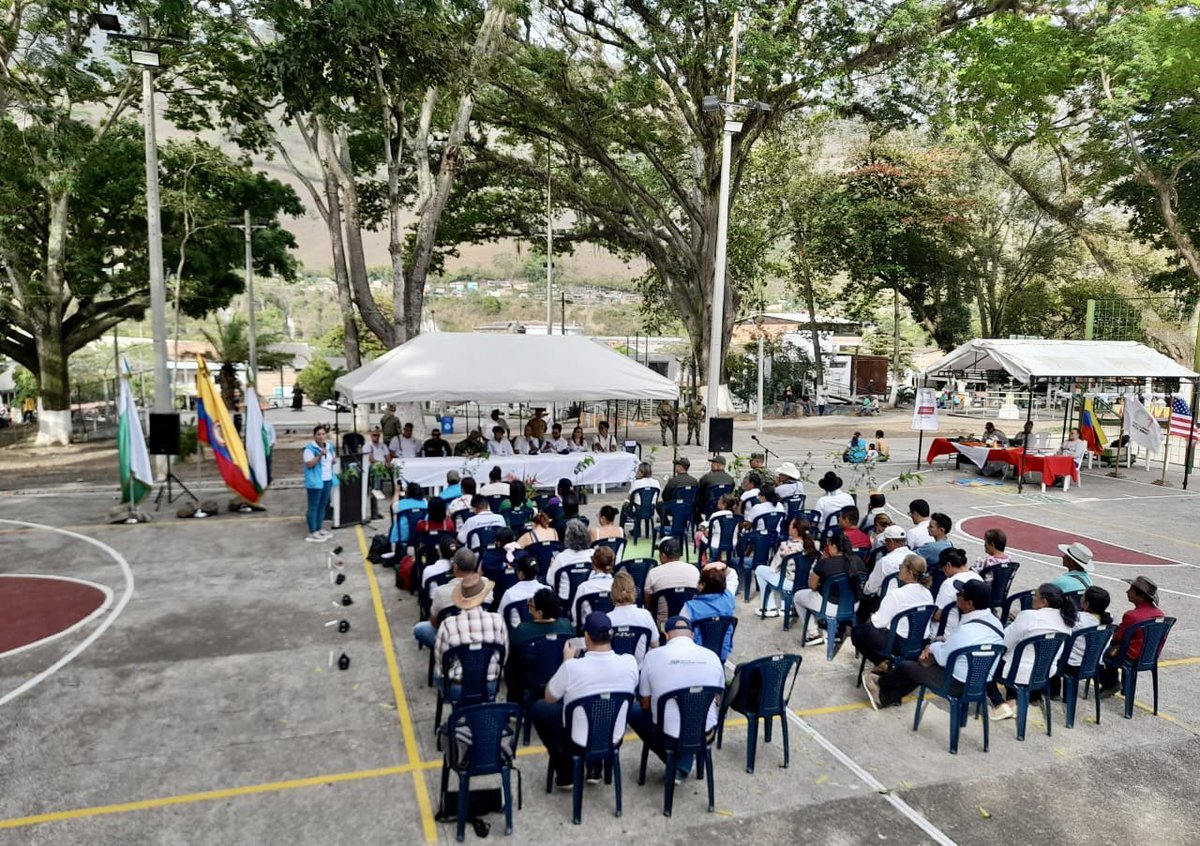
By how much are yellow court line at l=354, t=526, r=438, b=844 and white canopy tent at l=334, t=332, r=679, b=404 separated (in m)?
4.73

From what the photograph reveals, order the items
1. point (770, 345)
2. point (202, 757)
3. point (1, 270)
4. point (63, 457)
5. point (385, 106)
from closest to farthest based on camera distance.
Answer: point (202, 757) → point (385, 106) → point (63, 457) → point (1, 270) → point (770, 345)

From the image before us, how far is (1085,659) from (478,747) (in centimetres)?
507

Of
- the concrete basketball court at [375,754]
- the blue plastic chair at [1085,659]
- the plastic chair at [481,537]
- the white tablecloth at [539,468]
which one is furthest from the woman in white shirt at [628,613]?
the white tablecloth at [539,468]

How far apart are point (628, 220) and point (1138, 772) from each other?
2914 centimetres

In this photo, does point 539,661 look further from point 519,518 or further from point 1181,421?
point 1181,421

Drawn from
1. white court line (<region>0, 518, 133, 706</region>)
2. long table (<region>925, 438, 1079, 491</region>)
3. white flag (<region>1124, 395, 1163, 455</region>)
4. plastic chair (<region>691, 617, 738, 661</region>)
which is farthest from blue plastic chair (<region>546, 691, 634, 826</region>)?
white flag (<region>1124, 395, 1163, 455</region>)

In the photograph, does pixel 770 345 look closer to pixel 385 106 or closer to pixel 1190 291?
pixel 1190 291

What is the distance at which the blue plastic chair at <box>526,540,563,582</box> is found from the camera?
8.47m

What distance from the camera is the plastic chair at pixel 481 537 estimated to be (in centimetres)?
895

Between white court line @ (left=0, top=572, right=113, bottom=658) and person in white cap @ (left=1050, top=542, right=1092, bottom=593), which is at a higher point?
person in white cap @ (left=1050, top=542, right=1092, bottom=593)

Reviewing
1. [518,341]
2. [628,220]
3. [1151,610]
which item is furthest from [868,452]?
A: [628,220]

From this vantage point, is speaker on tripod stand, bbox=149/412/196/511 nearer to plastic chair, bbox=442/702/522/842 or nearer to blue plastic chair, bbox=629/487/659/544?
blue plastic chair, bbox=629/487/659/544

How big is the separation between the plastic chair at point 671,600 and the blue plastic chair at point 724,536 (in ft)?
9.41

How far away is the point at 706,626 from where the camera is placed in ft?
21.7
